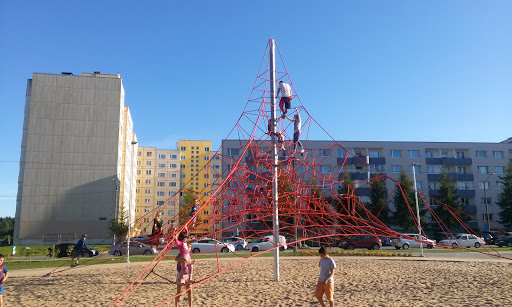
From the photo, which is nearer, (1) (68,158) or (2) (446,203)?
(2) (446,203)

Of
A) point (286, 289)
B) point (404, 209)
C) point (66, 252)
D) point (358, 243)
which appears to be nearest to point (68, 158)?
point (66, 252)

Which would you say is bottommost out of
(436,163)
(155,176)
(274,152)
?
(274,152)

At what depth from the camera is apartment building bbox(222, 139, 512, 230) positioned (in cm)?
4725

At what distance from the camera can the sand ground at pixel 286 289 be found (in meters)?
7.78

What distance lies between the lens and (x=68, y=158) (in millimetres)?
41750

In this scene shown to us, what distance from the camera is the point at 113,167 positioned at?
42.7m

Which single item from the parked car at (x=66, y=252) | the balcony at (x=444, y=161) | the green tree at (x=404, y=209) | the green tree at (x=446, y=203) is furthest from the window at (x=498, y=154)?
the parked car at (x=66, y=252)

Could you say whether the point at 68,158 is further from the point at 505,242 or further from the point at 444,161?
the point at 444,161

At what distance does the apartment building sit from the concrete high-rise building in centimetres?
1482

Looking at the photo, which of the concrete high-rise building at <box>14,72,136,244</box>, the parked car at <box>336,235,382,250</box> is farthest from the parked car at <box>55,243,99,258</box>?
the parked car at <box>336,235,382,250</box>

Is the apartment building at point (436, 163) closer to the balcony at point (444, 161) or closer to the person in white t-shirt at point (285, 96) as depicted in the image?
the balcony at point (444, 161)

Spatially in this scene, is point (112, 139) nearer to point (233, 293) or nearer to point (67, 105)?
point (67, 105)

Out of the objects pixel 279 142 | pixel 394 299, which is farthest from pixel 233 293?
pixel 279 142

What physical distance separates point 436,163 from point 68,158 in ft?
152
